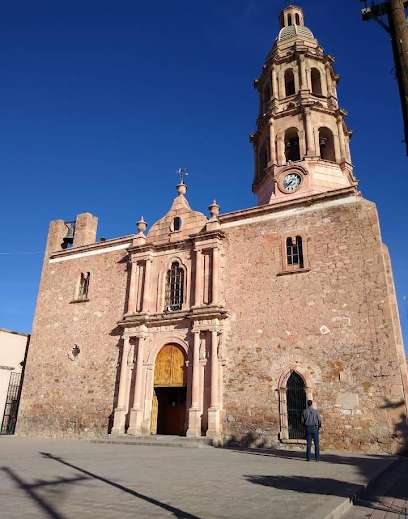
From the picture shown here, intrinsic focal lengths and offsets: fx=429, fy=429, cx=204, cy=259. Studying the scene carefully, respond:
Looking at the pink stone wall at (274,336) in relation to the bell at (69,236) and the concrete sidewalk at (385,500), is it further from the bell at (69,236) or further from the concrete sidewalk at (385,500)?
the concrete sidewalk at (385,500)

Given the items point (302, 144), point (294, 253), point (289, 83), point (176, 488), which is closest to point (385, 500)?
point (176, 488)

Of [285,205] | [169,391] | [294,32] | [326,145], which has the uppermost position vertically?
[294,32]

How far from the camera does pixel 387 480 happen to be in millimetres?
8500

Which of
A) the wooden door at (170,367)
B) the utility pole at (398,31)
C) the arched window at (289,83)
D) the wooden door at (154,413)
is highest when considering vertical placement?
the arched window at (289,83)

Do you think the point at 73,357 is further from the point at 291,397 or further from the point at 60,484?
the point at 60,484

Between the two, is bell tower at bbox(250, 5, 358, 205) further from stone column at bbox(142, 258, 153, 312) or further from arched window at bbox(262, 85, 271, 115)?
stone column at bbox(142, 258, 153, 312)

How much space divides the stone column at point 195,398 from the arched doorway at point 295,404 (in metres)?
3.57

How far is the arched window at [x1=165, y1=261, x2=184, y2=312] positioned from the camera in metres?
19.7

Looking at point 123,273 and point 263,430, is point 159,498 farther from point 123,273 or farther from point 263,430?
point 123,273

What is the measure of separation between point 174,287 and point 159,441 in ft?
22.6

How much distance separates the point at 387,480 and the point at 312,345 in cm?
723

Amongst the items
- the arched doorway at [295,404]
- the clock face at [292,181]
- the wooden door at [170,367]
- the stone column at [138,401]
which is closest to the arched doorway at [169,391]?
the wooden door at [170,367]

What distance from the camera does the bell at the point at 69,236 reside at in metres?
25.8

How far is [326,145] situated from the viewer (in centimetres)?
2200
